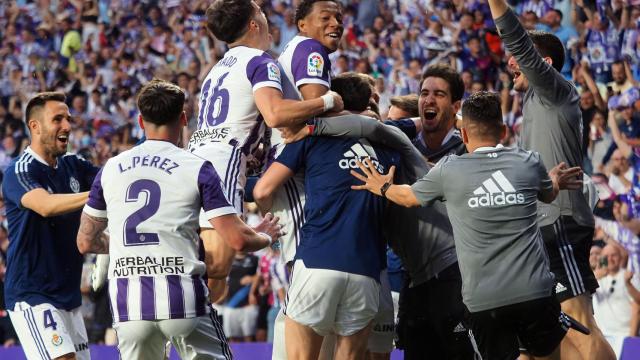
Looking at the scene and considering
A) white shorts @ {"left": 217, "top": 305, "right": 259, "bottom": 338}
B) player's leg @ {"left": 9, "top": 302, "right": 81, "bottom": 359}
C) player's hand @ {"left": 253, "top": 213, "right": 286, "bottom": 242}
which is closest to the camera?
player's hand @ {"left": 253, "top": 213, "right": 286, "bottom": 242}

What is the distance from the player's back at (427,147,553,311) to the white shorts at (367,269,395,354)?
104 centimetres

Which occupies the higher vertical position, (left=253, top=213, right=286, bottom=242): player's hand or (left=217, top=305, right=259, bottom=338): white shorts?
(left=253, top=213, right=286, bottom=242): player's hand

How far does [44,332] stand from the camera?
22.5 ft

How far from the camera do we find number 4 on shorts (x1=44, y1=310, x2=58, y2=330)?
271 inches

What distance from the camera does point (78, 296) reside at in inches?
282

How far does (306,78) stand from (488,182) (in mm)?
1635

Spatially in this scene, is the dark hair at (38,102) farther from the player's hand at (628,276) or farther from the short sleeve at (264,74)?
the player's hand at (628,276)

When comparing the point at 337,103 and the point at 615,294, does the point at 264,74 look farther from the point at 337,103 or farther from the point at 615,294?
the point at 615,294

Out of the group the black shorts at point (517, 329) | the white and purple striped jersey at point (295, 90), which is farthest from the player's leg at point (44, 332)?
the black shorts at point (517, 329)

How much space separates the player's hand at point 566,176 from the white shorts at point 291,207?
1.81m

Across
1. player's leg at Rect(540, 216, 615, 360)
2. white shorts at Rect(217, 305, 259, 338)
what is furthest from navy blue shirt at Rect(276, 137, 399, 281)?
white shorts at Rect(217, 305, 259, 338)

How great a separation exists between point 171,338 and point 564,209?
2.80m

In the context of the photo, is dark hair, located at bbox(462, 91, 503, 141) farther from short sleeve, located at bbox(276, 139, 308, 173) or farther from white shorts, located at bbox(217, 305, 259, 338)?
white shorts, located at bbox(217, 305, 259, 338)

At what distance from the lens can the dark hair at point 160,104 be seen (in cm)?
562
